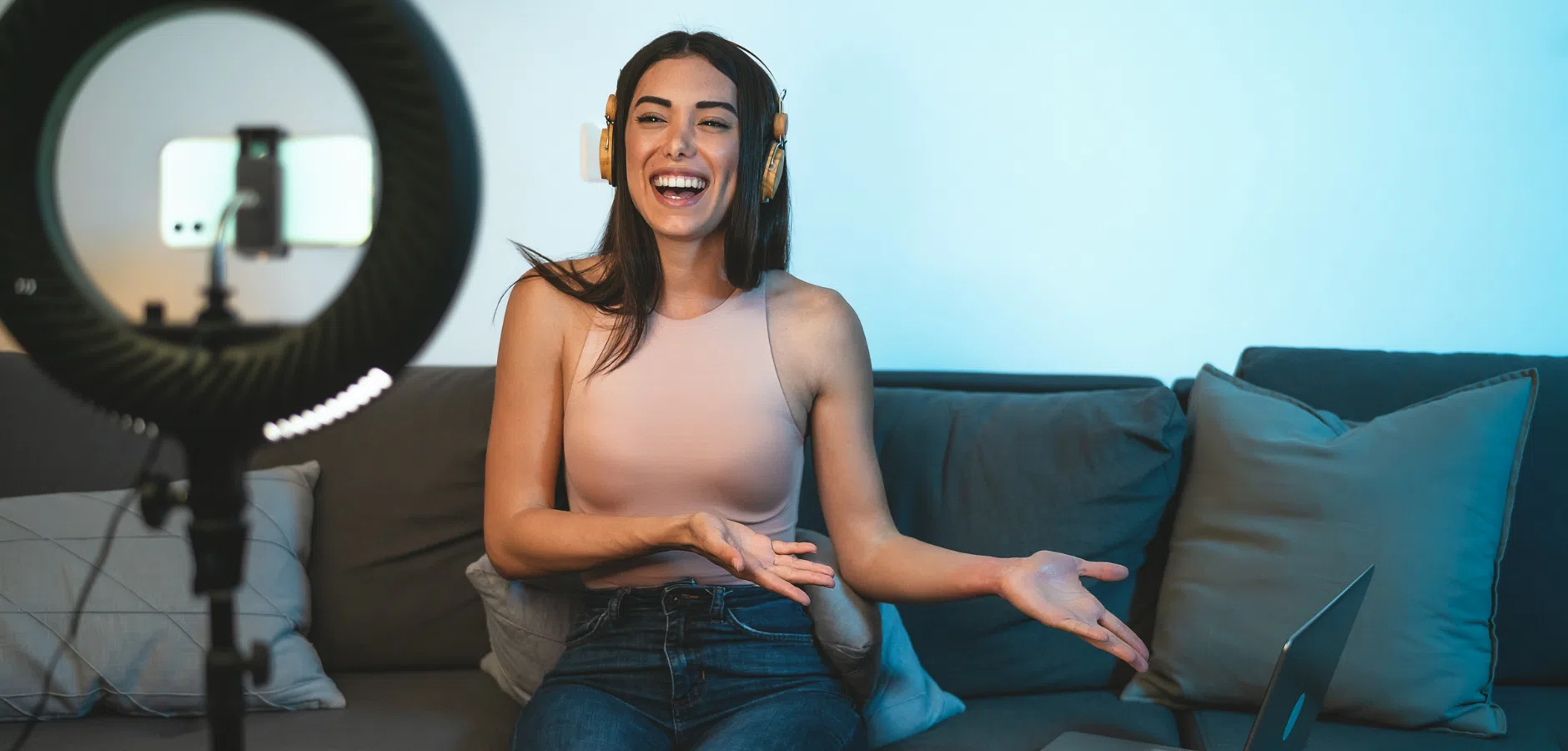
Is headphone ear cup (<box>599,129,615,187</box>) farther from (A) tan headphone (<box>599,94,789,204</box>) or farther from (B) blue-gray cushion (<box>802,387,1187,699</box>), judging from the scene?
(B) blue-gray cushion (<box>802,387,1187,699</box>)

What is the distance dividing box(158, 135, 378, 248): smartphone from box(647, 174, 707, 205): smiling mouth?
109cm

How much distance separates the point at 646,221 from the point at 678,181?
0.10m

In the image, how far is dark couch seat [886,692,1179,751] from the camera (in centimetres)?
156

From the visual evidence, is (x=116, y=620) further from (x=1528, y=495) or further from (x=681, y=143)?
(x=1528, y=495)

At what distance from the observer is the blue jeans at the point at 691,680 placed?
1276 mm

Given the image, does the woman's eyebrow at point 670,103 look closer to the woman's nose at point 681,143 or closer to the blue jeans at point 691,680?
the woman's nose at point 681,143

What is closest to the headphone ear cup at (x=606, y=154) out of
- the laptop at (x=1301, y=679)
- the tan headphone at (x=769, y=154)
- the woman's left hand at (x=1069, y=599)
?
the tan headphone at (x=769, y=154)

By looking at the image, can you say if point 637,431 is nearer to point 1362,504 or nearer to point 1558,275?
point 1362,504

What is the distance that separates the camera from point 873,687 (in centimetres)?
150

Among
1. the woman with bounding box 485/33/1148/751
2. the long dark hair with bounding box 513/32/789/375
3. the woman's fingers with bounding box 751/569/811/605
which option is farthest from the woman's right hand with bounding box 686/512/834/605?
the long dark hair with bounding box 513/32/789/375

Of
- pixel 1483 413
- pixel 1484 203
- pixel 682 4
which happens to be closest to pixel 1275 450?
pixel 1483 413

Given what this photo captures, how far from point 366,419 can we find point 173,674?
465mm

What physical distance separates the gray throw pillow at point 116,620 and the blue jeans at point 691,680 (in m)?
0.46

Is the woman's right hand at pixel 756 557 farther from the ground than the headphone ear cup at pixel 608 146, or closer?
closer
